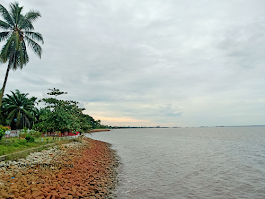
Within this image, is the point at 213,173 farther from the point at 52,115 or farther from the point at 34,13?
the point at 34,13

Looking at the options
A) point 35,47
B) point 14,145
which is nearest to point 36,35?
point 35,47

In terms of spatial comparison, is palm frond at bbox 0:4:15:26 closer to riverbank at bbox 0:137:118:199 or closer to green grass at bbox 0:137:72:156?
green grass at bbox 0:137:72:156

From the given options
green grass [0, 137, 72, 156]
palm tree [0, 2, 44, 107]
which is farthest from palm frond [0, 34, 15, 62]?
green grass [0, 137, 72, 156]

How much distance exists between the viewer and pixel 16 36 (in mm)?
24891

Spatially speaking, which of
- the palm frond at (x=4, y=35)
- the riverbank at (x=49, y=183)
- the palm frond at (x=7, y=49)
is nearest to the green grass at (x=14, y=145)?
the riverbank at (x=49, y=183)

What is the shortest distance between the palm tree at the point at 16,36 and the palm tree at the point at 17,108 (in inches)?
851

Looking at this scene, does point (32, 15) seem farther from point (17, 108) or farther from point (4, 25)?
point (17, 108)

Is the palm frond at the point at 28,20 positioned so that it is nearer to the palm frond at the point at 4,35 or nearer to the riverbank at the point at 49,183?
the palm frond at the point at 4,35

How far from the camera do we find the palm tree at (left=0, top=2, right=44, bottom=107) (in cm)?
2481

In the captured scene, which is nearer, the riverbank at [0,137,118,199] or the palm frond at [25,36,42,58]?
→ the riverbank at [0,137,118,199]

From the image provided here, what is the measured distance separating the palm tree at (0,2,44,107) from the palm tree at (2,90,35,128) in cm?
2161

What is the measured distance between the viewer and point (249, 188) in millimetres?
15289

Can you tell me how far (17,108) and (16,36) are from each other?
25.8 m

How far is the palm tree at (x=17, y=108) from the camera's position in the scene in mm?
43375
